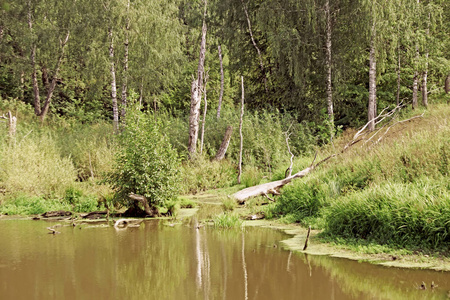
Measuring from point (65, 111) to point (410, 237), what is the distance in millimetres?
31327

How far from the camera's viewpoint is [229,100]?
36719 millimetres

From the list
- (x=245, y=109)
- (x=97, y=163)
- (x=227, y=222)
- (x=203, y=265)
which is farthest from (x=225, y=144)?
(x=203, y=265)

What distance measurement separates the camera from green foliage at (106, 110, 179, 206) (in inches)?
460

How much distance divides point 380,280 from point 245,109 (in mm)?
20195

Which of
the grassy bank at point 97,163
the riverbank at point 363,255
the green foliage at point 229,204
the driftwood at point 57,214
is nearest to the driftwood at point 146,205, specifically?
the grassy bank at point 97,163

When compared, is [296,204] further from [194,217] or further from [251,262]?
[251,262]

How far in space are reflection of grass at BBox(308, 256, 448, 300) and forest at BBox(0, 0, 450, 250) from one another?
3.21 feet

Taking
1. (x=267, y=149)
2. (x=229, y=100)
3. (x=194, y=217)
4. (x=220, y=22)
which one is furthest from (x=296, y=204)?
(x=229, y=100)

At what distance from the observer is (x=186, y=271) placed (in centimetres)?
695

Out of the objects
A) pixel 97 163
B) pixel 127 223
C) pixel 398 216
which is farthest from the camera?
pixel 97 163

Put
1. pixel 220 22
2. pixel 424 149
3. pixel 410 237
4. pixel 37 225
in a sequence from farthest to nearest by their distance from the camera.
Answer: pixel 220 22, pixel 37 225, pixel 424 149, pixel 410 237

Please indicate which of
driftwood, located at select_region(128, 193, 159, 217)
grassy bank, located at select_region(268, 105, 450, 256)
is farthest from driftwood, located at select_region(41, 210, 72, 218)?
grassy bank, located at select_region(268, 105, 450, 256)

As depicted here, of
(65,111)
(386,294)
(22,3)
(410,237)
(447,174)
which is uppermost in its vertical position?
(22,3)

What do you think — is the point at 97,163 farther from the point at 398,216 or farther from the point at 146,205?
the point at 398,216
